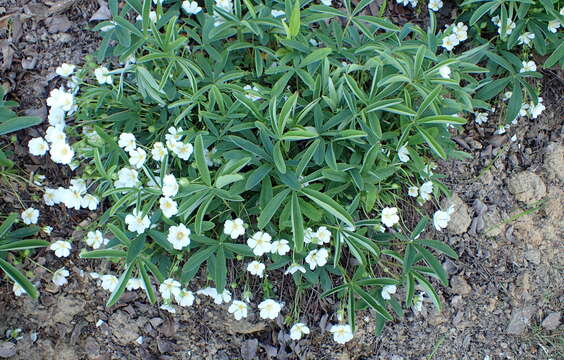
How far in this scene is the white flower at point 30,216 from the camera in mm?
2031

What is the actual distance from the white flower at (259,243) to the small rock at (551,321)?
1608mm

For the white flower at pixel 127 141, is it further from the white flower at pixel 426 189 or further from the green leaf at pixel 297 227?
the white flower at pixel 426 189

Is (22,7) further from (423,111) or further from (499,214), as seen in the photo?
(499,214)

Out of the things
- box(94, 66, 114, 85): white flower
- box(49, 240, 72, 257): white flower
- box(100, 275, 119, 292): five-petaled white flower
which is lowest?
box(100, 275, 119, 292): five-petaled white flower

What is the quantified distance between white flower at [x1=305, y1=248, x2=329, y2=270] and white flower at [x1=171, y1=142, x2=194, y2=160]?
0.58 m

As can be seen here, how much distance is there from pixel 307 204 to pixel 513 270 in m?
1.30

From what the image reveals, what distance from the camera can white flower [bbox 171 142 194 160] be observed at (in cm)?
178

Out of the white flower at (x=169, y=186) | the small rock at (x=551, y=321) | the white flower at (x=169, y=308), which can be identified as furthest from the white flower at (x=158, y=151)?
the small rock at (x=551, y=321)

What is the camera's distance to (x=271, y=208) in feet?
5.55

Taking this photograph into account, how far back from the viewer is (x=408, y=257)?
193 cm

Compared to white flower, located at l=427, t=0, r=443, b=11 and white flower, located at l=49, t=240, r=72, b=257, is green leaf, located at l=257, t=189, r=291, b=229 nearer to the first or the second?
white flower, located at l=49, t=240, r=72, b=257

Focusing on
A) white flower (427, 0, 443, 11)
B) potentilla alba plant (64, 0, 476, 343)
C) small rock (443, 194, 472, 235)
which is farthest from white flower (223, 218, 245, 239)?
white flower (427, 0, 443, 11)

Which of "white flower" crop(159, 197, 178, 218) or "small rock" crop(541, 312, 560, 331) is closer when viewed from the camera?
"white flower" crop(159, 197, 178, 218)

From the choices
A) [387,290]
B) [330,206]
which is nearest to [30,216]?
[330,206]
